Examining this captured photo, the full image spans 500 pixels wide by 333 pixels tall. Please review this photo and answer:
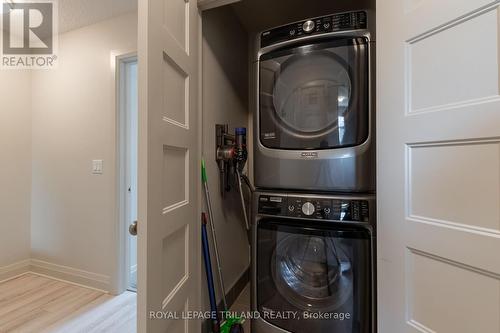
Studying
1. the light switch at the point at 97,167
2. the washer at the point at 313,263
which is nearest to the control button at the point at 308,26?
the washer at the point at 313,263

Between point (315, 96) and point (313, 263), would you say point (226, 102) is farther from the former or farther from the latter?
point (313, 263)

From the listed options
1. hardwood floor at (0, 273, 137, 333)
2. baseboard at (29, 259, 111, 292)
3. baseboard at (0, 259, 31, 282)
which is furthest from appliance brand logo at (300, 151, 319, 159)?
baseboard at (0, 259, 31, 282)

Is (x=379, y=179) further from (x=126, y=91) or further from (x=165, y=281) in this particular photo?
(x=126, y=91)

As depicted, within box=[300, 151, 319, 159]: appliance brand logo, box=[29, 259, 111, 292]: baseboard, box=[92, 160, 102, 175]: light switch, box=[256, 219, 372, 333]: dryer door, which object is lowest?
→ box=[29, 259, 111, 292]: baseboard

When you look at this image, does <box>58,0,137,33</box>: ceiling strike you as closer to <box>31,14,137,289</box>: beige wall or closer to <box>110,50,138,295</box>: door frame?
<box>31,14,137,289</box>: beige wall

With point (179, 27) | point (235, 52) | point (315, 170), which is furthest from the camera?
point (235, 52)

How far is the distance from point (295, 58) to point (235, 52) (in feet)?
3.37

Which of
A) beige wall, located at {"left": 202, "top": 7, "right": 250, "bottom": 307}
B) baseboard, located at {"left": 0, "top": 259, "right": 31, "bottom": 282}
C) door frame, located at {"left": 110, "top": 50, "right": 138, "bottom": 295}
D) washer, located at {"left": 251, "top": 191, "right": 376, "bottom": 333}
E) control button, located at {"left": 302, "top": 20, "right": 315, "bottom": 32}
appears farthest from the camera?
baseboard, located at {"left": 0, "top": 259, "right": 31, "bottom": 282}

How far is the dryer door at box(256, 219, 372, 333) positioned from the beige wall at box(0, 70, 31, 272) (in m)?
2.71

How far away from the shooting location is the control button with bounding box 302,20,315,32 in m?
1.14

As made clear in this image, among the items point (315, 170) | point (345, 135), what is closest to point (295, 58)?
point (345, 135)

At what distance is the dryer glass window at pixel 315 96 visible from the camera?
1.06 meters

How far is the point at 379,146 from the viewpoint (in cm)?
89

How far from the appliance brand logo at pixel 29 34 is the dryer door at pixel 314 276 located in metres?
2.51
